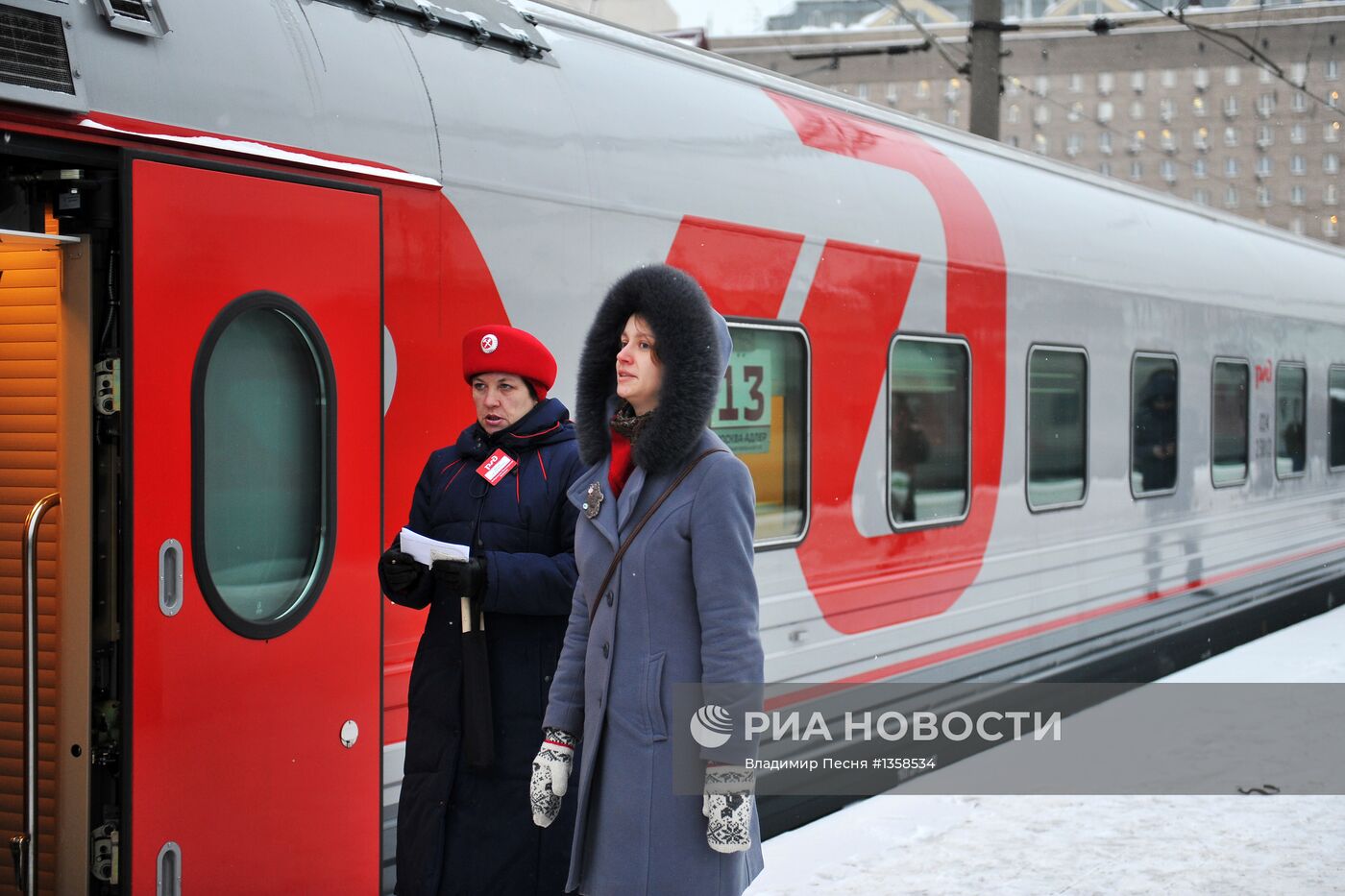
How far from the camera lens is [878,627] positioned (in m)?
6.09

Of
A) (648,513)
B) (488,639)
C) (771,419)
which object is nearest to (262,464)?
(488,639)

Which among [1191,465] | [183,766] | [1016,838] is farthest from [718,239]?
[1191,465]

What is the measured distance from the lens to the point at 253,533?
11.5 ft

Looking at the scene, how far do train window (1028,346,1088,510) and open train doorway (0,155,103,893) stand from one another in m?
4.95

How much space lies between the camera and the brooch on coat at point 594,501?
3049 millimetres

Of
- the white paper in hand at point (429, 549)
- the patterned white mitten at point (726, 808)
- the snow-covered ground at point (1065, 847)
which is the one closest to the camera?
the patterned white mitten at point (726, 808)

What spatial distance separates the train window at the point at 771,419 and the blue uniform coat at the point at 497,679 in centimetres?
164

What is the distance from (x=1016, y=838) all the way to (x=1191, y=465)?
458 centimetres

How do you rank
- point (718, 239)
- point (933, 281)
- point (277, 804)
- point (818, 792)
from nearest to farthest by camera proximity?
point (277, 804) → point (718, 239) → point (818, 792) → point (933, 281)

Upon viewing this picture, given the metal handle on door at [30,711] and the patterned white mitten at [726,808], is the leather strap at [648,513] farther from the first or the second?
the metal handle on door at [30,711]

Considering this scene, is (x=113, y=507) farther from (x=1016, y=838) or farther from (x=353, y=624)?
(x=1016, y=838)

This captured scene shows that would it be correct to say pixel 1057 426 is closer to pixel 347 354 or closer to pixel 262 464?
pixel 347 354

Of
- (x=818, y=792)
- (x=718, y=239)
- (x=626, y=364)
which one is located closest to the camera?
(x=626, y=364)

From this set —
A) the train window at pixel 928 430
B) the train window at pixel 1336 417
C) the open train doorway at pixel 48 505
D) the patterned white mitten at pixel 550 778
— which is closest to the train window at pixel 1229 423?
the train window at pixel 1336 417
